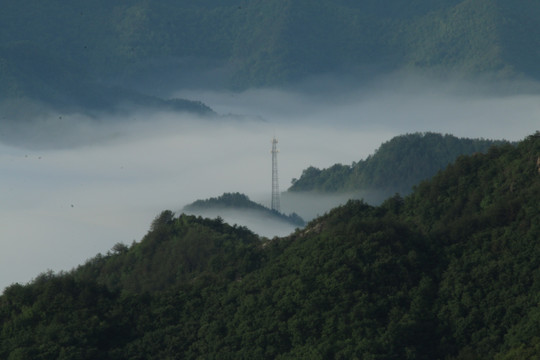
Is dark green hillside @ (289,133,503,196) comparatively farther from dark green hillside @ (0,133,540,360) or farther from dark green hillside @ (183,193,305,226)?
dark green hillside @ (0,133,540,360)

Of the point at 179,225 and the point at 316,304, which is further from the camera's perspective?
the point at 179,225

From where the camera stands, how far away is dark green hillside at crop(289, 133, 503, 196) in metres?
123

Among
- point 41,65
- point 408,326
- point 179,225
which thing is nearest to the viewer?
point 408,326

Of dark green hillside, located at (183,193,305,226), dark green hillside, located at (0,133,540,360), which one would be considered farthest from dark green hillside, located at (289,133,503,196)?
dark green hillside, located at (0,133,540,360)

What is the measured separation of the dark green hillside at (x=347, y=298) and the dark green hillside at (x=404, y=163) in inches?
2536

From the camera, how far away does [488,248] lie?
5112 cm

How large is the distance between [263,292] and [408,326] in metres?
7.07

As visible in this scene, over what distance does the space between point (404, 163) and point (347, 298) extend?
78.3m

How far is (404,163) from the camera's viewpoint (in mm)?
126000

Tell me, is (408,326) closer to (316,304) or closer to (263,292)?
(316,304)

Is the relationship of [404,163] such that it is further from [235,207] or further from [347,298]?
[347,298]

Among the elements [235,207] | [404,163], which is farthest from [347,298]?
[404,163]

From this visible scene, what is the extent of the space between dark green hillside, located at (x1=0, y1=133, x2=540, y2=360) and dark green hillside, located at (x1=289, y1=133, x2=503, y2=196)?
6442cm

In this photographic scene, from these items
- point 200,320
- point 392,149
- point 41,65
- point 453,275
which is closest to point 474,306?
point 453,275
